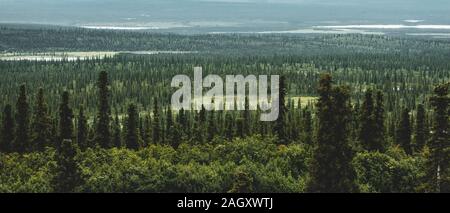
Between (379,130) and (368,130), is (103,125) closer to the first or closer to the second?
(368,130)

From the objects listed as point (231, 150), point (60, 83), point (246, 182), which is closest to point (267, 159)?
point (231, 150)

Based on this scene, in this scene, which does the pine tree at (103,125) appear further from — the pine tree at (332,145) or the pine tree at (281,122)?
the pine tree at (332,145)

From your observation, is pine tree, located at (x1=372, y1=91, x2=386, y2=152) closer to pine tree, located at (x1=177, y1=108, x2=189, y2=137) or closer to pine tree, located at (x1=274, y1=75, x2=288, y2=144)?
pine tree, located at (x1=274, y1=75, x2=288, y2=144)

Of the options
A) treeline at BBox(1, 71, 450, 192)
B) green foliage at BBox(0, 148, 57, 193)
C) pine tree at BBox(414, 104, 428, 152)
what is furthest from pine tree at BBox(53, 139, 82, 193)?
pine tree at BBox(414, 104, 428, 152)

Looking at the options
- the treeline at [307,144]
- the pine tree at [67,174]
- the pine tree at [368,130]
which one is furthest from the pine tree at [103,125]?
the pine tree at [368,130]

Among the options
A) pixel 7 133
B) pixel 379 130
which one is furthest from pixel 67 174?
pixel 379 130
